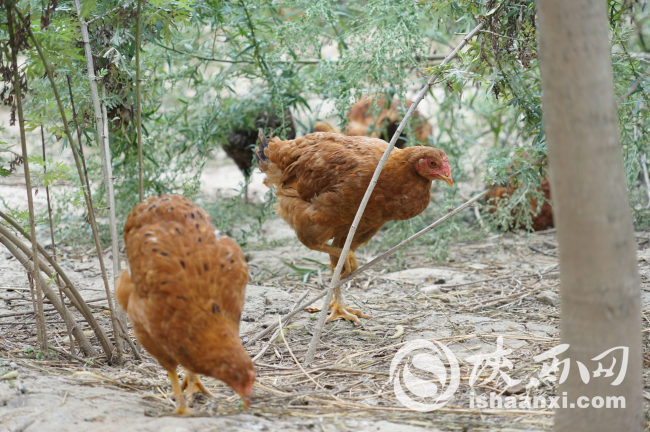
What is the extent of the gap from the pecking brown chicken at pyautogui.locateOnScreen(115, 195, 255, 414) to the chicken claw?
58.6 inches

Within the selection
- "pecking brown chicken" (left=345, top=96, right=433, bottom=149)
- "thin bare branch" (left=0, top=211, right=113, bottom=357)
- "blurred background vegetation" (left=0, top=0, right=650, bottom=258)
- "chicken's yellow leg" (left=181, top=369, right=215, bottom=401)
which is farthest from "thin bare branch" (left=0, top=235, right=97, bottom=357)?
"pecking brown chicken" (left=345, top=96, right=433, bottom=149)

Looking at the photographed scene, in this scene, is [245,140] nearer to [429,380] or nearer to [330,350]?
[330,350]

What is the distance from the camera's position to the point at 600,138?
5.10 feet

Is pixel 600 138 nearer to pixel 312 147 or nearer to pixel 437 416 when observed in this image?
pixel 437 416

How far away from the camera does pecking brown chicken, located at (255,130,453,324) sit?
358 centimetres

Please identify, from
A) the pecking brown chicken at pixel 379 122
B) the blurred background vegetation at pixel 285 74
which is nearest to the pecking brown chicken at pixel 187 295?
the blurred background vegetation at pixel 285 74

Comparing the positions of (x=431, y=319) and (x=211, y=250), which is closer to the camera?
(x=211, y=250)

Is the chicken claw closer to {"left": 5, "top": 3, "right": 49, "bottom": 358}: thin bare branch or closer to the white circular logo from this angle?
the white circular logo

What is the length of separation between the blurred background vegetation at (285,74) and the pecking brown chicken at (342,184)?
0.50 meters

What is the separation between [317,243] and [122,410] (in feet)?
6.67

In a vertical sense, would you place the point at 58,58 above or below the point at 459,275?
above

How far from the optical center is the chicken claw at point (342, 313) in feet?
12.5

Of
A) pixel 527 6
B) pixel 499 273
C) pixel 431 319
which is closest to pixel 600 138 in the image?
pixel 527 6

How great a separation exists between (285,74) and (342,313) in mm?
2543
